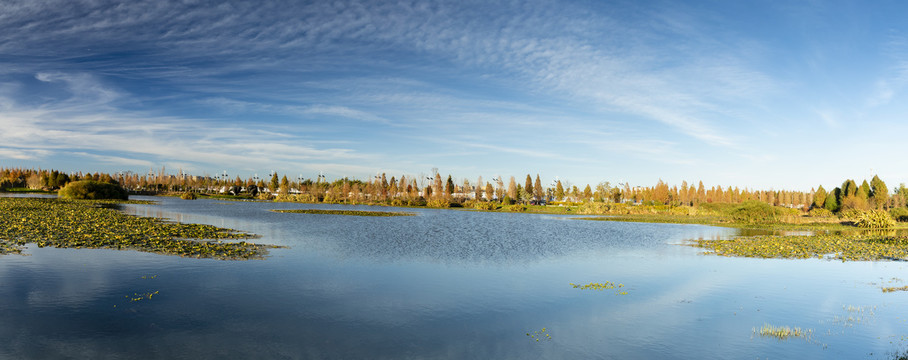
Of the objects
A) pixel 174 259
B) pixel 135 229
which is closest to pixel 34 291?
pixel 174 259

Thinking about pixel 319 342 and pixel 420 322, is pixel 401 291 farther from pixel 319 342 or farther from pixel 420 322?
pixel 319 342

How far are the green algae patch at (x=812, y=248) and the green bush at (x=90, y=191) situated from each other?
12004 cm

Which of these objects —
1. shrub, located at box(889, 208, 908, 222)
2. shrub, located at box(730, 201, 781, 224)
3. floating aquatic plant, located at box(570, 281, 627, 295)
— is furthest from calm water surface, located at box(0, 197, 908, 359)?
shrub, located at box(889, 208, 908, 222)

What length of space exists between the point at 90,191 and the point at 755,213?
132662 mm

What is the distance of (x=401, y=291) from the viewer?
21.6 m

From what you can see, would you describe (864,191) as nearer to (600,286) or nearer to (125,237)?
(600,286)

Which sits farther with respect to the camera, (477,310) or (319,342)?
(477,310)

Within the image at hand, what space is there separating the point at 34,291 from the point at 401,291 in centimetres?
1456

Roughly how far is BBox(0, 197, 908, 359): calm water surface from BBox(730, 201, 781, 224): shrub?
4820 cm

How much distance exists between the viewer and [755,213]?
7706 cm

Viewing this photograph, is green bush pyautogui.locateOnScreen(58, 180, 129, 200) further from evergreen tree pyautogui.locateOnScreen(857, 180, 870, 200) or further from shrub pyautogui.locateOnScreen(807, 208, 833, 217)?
evergreen tree pyautogui.locateOnScreen(857, 180, 870, 200)

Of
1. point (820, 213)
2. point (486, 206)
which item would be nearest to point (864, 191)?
point (820, 213)

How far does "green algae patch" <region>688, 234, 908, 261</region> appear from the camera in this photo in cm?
3609

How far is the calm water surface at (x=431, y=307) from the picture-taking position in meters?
14.1
